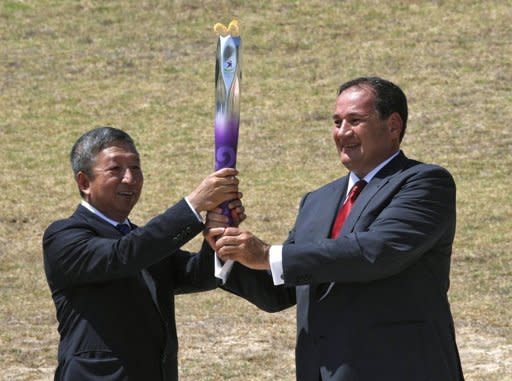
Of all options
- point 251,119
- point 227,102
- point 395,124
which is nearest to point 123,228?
point 227,102

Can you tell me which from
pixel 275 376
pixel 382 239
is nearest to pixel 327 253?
pixel 382 239

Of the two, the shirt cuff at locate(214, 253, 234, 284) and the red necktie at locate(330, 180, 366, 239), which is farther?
the shirt cuff at locate(214, 253, 234, 284)

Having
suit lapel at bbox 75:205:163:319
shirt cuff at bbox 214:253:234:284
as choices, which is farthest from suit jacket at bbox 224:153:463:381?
suit lapel at bbox 75:205:163:319

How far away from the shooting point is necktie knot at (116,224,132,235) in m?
4.88

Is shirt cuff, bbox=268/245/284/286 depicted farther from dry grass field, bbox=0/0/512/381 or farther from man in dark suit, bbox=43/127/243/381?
dry grass field, bbox=0/0/512/381

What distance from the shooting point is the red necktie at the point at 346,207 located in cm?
463

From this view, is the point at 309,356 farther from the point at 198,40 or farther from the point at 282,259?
the point at 198,40

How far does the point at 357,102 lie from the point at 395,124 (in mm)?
168

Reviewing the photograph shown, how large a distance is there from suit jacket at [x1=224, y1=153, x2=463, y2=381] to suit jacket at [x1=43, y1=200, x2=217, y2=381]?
20.7 inches

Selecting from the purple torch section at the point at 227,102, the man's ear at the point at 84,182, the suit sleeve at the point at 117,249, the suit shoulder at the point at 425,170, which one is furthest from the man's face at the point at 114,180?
the suit shoulder at the point at 425,170

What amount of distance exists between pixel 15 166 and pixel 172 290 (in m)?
11.3

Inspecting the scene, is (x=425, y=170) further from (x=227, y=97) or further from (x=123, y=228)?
(x=123, y=228)

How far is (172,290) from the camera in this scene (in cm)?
507

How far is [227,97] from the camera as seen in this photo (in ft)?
15.8
